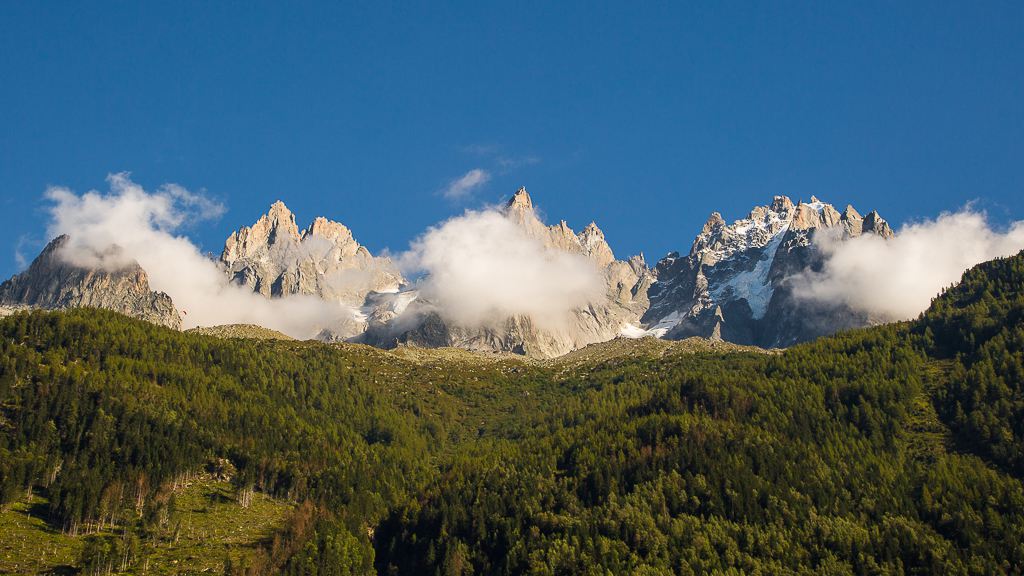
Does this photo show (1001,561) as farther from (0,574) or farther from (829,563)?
(0,574)

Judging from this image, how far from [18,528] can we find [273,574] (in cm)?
5022

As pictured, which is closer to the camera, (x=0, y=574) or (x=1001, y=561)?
(x=0, y=574)

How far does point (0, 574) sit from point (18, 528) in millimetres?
26234

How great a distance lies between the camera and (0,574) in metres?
172

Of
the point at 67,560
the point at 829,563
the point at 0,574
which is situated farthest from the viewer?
the point at 829,563

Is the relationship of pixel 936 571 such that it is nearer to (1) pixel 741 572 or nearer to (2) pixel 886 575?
(2) pixel 886 575

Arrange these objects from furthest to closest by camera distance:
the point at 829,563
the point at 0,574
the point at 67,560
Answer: the point at 829,563 → the point at 67,560 → the point at 0,574

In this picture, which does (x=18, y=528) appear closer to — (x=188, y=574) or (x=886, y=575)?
(x=188, y=574)

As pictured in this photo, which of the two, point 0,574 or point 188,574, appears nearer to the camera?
point 0,574

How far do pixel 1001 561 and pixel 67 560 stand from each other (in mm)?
173626

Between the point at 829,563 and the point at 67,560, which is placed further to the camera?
the point at 829,563

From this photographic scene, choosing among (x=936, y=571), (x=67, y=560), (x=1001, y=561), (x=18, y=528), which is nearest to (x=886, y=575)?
(x=936, y=571)

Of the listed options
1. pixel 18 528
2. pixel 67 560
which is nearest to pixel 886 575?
pixel 67 560

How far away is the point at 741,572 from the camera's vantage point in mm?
199625
